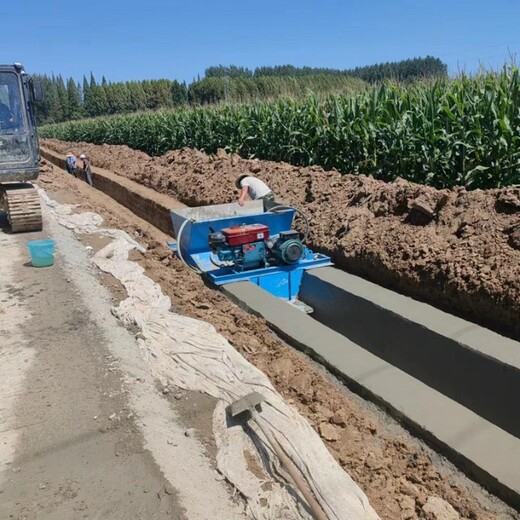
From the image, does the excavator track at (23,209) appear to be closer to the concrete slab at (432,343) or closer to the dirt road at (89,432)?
the dirt road at (89,432)

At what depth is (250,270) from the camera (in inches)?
248

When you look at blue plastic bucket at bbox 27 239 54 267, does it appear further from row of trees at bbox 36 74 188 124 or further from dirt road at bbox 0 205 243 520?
row of trees at bbox 36 74 188 124

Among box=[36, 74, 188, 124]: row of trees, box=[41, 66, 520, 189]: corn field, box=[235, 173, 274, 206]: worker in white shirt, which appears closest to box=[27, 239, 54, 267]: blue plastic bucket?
box=[235, 173, 274, 206]: worker in white shirt

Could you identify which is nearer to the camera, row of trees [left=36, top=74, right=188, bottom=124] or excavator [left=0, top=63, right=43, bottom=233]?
excavator [left=0, top=63, right=43, bottom=233]

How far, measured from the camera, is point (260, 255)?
6.26 meters

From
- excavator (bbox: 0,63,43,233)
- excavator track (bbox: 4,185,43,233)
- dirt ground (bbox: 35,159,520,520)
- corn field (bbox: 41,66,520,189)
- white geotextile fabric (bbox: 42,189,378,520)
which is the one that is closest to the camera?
white geotextile fabric (bbox: 42,189,378,520)

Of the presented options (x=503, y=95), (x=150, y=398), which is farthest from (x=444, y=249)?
(x=150, y=398)

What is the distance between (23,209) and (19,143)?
119 centimetres

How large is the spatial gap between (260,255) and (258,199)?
4.63ft

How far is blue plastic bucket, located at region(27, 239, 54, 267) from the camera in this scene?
6727mm

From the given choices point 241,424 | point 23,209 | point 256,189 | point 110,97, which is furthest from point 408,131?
point 110,97

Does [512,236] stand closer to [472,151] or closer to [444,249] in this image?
[444,249]

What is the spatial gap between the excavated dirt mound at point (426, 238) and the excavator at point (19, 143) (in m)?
4.49

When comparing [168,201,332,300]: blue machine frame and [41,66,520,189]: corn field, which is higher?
[41,66,520,189]: corn field
